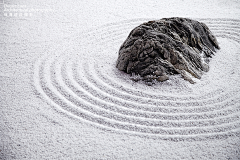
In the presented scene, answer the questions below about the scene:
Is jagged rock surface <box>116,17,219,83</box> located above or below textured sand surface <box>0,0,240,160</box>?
above

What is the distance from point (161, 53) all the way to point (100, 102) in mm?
1785

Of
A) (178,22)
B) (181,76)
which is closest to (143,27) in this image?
(178,22)

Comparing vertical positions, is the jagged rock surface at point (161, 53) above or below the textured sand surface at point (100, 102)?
above

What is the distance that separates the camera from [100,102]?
4277 mm

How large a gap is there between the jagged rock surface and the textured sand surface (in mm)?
234

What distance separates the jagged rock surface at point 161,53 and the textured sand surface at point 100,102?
0.77 feet

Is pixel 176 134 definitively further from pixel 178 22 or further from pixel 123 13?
pixel 123 13

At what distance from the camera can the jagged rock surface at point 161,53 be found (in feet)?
15.3

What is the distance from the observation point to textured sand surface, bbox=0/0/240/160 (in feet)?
11.1

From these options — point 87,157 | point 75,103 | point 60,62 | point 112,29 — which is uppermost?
point 112,29

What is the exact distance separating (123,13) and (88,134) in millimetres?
5765

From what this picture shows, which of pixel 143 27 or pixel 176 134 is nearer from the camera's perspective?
pixel 176 134

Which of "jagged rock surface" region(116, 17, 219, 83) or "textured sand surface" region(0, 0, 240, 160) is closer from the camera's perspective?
"textured sand surface" region(0, 0, 240, 160)

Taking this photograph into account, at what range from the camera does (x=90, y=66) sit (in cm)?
532
